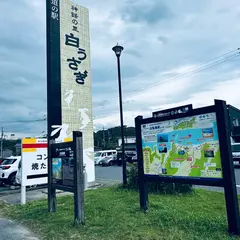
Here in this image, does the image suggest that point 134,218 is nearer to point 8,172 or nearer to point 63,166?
point 63,166

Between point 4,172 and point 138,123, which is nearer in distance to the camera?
point 138,123

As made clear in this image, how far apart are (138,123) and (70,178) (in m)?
2.03

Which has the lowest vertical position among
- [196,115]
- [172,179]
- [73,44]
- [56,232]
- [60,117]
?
[56,232]

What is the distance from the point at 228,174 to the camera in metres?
4.09

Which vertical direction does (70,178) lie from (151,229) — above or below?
above

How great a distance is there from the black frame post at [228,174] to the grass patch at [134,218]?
26cm

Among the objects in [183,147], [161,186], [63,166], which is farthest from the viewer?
[161,186]

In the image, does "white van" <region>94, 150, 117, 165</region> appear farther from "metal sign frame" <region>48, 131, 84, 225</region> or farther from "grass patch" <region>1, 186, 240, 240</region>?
"metal sign frame" <region>48, 131, 84, 225</region>

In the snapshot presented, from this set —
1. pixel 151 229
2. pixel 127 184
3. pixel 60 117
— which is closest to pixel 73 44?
pixel 60 117

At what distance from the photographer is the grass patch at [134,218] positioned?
4203 mm

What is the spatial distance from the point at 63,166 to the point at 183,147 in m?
2.87

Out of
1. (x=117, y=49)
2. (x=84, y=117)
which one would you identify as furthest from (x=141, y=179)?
(x=117, y=49)

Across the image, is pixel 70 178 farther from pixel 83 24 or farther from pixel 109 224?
pixel 83 24

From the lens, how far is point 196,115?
471cm
